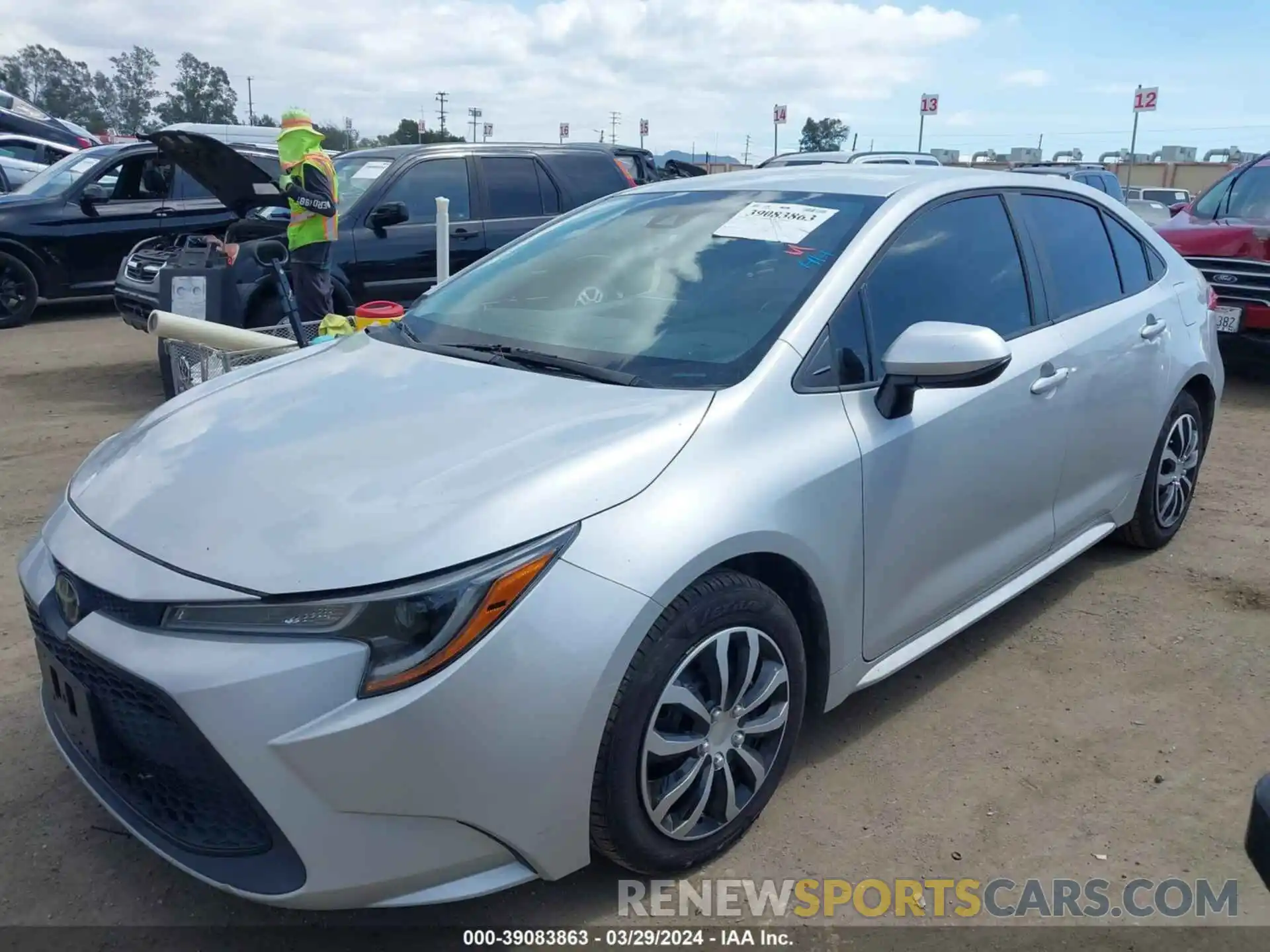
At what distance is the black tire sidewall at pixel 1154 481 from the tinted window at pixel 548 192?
17.8 feet

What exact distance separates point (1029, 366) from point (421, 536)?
7.14ft

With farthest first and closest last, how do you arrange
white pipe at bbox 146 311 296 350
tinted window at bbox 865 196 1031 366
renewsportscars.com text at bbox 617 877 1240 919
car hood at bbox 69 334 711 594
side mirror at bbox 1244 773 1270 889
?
white pipe at bbox 146 311 296 350 → tinted window at bbox 865 196 1031 366 → renewsportscars.com text at bbox 617 877 1240 919 → car hood at bbox 69 334 711 594 → side mirror at bbox 1244 773 1270 889

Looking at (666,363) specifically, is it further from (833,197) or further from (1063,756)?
(1063,756)

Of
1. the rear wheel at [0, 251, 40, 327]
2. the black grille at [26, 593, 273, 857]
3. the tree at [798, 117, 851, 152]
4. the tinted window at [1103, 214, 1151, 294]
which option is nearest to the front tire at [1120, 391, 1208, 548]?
the tinted window at [1103, 214, 1151, 294]

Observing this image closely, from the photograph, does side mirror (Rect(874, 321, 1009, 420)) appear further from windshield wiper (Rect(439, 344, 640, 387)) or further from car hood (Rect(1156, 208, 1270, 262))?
car hood (Rect(1156, 208, 1270, 262))

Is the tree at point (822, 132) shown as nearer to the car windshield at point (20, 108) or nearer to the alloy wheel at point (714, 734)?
the car windshield at point (20, 108)

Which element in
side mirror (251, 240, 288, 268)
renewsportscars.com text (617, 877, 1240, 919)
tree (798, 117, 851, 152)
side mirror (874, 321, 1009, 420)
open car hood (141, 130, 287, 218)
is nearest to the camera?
renewsportscars.com text (617, 877, 1240, 919)

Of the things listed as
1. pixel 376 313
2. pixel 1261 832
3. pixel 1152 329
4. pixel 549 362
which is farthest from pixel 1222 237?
pixel 1261 832

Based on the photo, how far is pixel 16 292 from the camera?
1017 centimetres

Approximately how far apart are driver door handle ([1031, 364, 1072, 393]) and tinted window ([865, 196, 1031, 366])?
172 millimetres

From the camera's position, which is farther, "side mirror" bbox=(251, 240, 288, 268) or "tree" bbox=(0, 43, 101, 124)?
"tree" bbox=(0, 43, 101, 124)

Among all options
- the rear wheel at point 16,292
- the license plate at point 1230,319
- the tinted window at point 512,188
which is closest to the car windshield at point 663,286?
the tinted window at point 512,188

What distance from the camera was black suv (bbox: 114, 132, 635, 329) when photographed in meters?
7.00

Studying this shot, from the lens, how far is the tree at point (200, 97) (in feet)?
265
